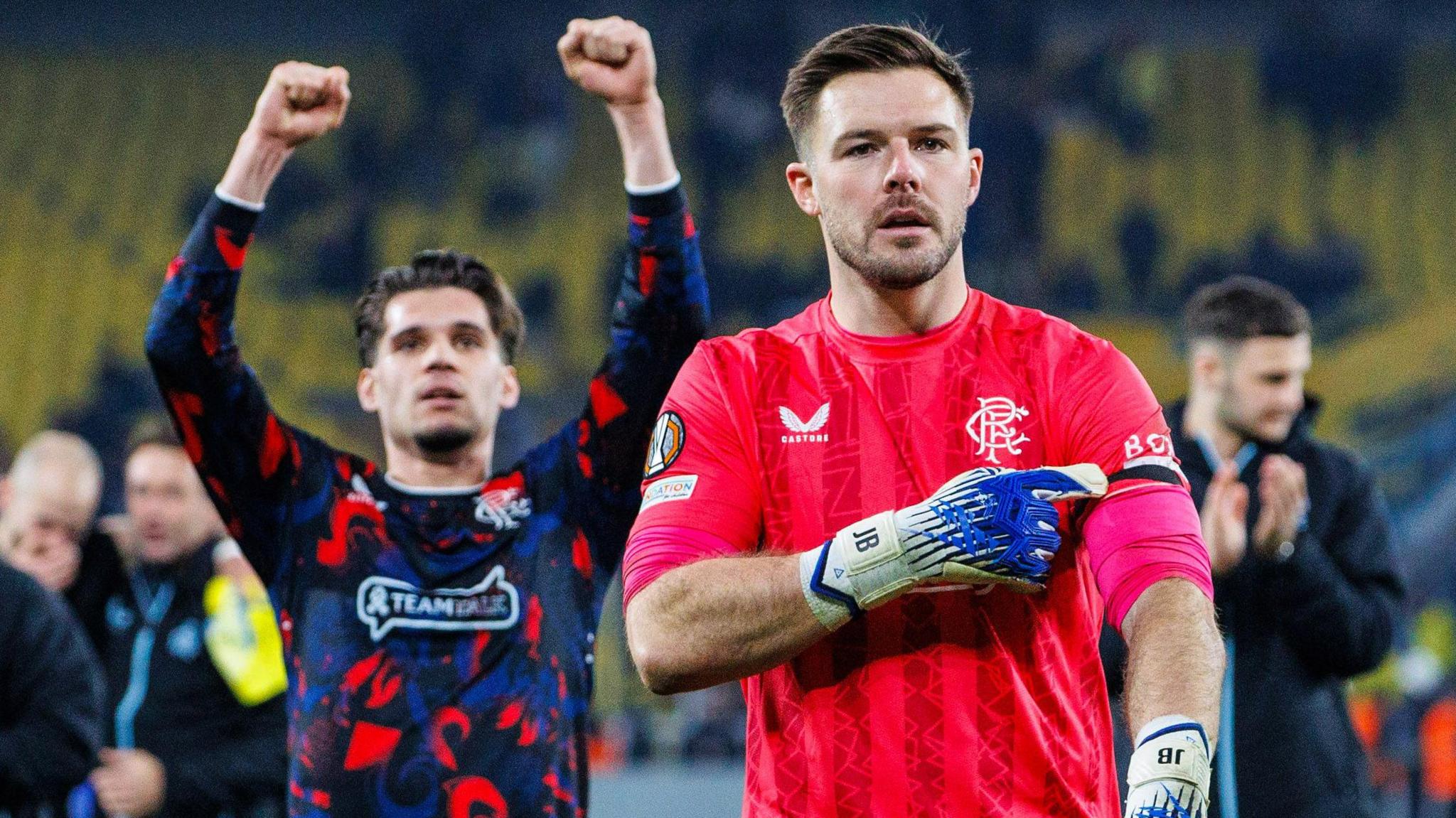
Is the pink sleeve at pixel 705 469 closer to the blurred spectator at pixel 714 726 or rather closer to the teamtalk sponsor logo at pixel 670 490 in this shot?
the teamtalk sponsor logo at pixel 670 490

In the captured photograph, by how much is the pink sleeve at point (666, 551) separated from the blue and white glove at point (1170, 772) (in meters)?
0.64

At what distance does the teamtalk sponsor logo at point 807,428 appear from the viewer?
2365mm

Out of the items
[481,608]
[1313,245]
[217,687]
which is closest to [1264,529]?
[481,608]

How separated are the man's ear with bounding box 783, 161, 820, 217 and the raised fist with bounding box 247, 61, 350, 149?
1285mm

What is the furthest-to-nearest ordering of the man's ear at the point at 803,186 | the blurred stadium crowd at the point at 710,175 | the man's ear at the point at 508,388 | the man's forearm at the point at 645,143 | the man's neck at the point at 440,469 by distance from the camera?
the blurred stadium crowd at the point at 710,175 < the man's ear at the point at 508,388 < the man's neck at the point at 440,469 < the man's forearm at the point at 645,143 < the man's ear at the point at 803,186

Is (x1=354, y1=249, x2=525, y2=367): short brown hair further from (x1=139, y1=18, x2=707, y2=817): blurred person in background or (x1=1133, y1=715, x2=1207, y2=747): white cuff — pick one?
(x1=1133, y1=715, x2=1207, y2=747): white cuff

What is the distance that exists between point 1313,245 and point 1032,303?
2988mm

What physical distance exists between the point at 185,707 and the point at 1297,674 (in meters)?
3.35

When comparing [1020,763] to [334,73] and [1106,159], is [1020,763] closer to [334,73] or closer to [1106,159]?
[334,73]

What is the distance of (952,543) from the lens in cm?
205

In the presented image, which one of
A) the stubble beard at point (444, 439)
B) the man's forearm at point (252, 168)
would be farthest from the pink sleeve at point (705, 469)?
the man's forearm at point (252, 168)

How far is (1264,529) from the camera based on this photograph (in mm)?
3865

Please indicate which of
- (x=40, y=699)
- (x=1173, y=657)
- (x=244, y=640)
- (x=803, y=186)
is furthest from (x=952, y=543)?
(x=244, y=640)

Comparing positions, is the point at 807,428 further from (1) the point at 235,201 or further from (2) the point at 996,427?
(1) the point at 235,201
